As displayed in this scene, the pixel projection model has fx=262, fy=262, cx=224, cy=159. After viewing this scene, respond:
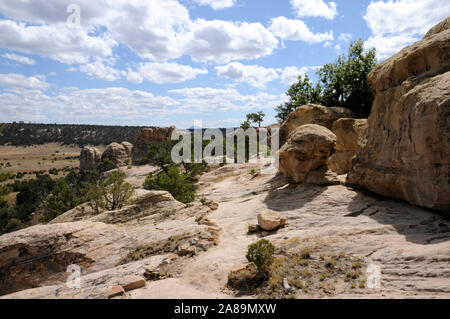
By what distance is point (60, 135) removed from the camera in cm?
14012

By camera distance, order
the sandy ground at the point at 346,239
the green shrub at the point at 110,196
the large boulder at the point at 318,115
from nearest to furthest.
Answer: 1. the sandy ground at the point at 346,239
2. the green shrub at the point at 110,196
3. the large boulder at the point at 318,115

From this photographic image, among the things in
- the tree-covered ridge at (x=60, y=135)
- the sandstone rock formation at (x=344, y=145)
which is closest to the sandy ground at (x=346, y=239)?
the sandstone rock formation at (x=344, y=145)

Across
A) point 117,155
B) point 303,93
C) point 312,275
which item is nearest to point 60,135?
point 117,155

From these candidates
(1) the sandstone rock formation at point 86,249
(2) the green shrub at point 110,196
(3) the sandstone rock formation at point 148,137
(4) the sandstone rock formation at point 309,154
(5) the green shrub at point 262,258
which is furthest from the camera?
(3) the sandstone rock formation at point 148,137

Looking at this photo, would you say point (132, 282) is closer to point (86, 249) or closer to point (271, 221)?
point (86, 249)

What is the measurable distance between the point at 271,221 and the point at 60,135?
519 feet

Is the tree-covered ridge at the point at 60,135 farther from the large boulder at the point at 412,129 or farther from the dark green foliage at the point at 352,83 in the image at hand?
the large boulder at the point at 412,129

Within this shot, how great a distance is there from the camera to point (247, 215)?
43.5 ft

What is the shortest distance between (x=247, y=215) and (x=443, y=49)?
1044 centimetres

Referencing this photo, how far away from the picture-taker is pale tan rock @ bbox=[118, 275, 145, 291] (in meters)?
7.53

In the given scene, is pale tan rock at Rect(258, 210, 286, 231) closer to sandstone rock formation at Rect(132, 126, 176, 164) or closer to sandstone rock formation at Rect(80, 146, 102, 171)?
sandstone rock formation at Rect(132, 126, 176, 164)

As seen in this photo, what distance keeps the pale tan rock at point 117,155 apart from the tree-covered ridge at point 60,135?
228 ft

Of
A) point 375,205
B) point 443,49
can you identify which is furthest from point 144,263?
point 443,49

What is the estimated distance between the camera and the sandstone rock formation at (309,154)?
45.9ft
